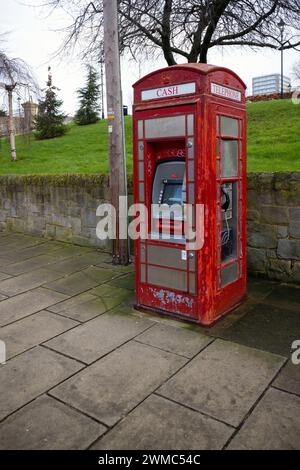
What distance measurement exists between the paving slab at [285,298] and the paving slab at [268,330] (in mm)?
103

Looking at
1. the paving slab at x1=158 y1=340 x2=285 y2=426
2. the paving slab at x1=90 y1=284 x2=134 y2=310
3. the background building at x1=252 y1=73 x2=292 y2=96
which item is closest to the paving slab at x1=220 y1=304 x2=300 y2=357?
the paving slab at x1=158 y1=340 x2=285 y2=426

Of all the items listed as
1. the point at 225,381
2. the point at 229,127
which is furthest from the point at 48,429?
the point at 229,127

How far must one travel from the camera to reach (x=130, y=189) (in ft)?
22.2

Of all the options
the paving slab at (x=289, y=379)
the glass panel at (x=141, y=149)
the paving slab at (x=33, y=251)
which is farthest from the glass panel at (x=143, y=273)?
the paving slab at (x=33, y=251)

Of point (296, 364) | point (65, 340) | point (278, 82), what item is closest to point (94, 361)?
point (65, 340)

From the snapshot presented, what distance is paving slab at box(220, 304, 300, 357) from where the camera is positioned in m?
3.76

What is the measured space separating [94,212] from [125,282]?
215 cm

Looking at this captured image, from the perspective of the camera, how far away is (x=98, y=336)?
4059 mm

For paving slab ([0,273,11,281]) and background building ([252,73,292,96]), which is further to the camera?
background building ([252,73,292,96])

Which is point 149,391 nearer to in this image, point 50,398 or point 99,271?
point 50,398

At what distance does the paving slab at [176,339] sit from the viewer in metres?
3.74

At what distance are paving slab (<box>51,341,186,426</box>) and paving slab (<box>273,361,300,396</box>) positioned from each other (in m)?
0.82

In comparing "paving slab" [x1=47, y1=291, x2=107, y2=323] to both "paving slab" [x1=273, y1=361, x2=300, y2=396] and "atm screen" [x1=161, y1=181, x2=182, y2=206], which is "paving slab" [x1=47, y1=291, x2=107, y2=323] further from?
"paving slab" [x1=273, y1=361, x2=300, y2=396]

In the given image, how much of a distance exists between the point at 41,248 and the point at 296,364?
575 centimetres
